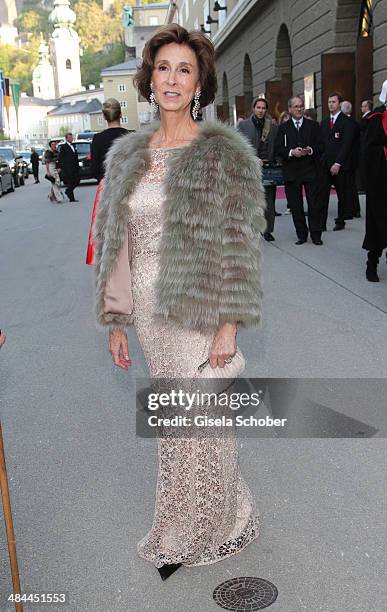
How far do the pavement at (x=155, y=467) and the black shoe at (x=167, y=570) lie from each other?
42 mm

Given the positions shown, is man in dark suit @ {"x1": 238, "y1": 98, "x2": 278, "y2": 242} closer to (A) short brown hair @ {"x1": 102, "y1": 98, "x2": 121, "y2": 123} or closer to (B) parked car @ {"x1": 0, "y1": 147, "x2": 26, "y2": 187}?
(A) short brown hair @ {"x1": 102, "y1": 98, "x2": 121, "y2": 123}

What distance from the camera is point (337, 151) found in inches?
525

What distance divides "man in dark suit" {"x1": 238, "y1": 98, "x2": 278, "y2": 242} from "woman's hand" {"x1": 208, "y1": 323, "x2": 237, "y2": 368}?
9294mm

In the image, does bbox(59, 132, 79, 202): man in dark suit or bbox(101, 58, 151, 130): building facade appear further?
bbox(101, 58, 151, 130): building facade

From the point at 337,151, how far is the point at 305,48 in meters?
9.68

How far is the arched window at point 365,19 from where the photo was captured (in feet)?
59.4

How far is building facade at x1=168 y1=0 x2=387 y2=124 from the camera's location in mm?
17250

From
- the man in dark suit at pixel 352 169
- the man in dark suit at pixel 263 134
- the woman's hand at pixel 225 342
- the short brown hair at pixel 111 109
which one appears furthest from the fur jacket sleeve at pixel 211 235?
the man in dark suit at pixel 352 169

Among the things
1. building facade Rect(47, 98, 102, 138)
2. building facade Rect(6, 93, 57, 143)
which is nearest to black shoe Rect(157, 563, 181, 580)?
building facade Rect(47, 98, 102, 138)

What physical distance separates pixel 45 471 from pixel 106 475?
0.36 m

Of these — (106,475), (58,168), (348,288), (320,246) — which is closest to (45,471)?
(106,475)

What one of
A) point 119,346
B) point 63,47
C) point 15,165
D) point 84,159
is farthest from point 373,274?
point 63,47

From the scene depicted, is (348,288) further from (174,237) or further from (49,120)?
(49,120)

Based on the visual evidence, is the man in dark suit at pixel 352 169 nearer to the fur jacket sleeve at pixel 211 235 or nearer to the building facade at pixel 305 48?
the building facade at pixel 305 48
